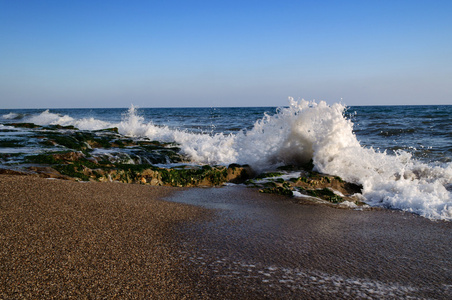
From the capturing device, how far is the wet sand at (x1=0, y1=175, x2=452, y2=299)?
225cm

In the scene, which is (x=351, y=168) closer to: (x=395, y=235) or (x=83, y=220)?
(x=395, y=235)

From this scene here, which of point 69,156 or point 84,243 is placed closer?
point 84,243

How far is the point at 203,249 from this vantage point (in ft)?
9.62

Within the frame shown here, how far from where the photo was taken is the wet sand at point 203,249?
225 centimetres

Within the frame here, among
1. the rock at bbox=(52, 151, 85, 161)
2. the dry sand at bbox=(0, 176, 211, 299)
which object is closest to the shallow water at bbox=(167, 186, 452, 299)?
the dry sand at bbox=(0, 176, 211, 299)

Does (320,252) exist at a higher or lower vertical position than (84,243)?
lower

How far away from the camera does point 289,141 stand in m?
7.07

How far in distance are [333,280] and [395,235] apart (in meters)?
1.54

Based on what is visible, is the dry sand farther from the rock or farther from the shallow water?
Result: the rock

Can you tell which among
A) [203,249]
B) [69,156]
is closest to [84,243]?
[203,249]

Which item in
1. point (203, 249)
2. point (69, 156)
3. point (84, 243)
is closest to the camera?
point (84, 243)

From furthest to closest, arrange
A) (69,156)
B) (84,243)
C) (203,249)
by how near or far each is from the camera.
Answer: (69,156), (203,249), (84,243)

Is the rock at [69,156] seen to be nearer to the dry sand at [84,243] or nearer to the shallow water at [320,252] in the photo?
the dry sand at [84,243]

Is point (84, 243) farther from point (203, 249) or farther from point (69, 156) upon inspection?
point (69, 156)
